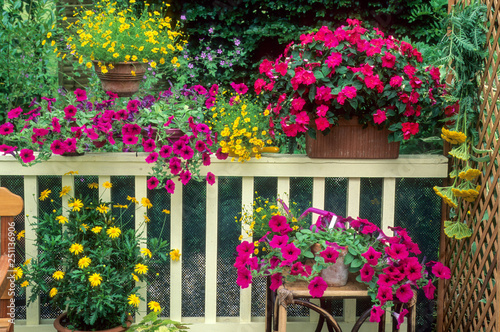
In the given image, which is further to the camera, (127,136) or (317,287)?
(127,136)

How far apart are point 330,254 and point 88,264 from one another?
36.7 inches

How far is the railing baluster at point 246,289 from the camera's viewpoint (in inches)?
98.9

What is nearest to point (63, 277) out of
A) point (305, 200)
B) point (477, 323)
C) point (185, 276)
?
point (185, 276)

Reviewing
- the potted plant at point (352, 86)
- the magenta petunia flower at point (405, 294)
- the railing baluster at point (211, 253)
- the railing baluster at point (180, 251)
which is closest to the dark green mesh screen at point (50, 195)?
the railing baluster at point (180, 251)

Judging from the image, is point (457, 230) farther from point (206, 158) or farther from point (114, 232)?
point (114, 232)

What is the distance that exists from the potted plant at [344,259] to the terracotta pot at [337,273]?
1 cm

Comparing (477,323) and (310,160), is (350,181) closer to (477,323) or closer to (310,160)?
(310,160)

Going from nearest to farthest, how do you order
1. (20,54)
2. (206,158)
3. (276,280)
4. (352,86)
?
(276,280)
(352,86)
(206,158)
(20,54)

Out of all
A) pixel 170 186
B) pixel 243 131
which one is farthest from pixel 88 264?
pixel 243 131

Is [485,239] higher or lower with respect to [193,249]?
higher

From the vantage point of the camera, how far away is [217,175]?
2.49m

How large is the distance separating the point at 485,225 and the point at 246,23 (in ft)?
11.5

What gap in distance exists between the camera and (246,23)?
5.24 m

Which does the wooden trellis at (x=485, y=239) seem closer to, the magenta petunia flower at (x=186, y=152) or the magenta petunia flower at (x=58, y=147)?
the magenta petunia flower at (x=186, y=152)
